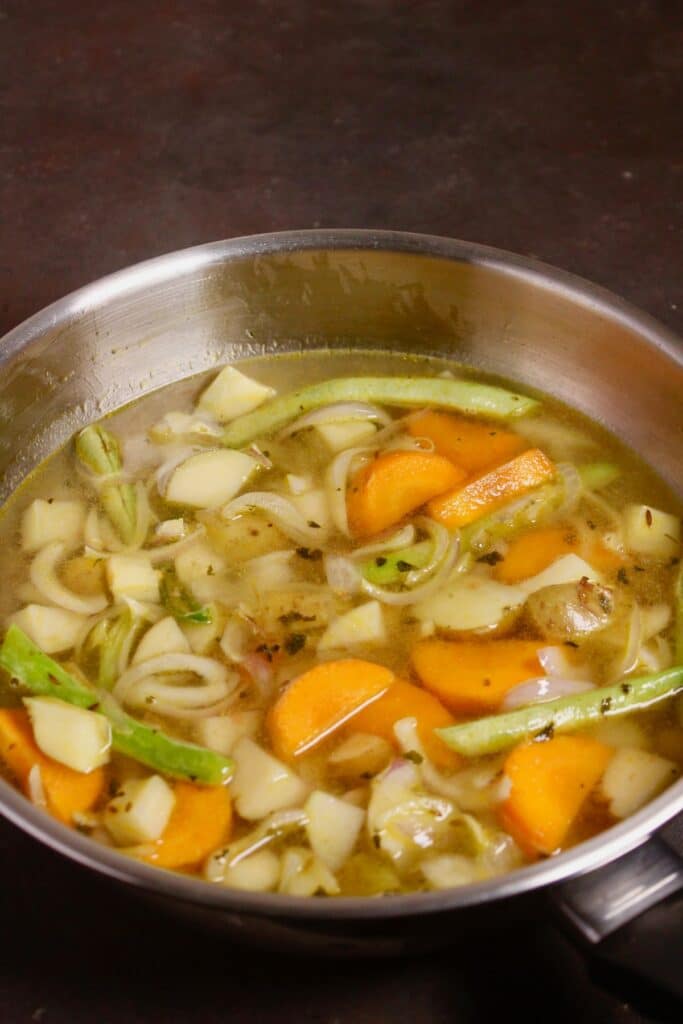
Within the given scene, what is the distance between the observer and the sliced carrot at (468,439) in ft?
7.57

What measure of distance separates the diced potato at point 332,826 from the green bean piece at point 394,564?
452mm

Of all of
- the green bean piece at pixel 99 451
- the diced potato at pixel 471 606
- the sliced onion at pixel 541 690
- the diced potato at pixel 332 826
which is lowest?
the diced potato at pixel 332 826

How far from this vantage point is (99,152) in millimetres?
3346

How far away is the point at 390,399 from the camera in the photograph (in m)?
2.43

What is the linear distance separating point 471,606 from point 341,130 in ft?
6.28

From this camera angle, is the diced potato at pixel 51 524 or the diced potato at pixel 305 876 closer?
the diced potato at pixel 305 876

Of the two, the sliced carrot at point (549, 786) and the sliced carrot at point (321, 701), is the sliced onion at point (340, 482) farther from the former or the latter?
the sliced carrot at point (549, 786)

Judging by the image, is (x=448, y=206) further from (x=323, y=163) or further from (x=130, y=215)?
(x=130, y=215)

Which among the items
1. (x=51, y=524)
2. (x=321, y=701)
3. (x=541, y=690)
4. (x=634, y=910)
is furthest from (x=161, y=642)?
(x=634, y=910)

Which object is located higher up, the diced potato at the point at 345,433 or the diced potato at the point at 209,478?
the diced potato at the point at 345,433

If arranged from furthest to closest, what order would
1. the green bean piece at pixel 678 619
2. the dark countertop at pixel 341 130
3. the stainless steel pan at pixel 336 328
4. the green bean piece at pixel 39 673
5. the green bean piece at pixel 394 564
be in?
the dark countertop at pixel 341 130, the stainless steel pan at pixel 336 328, the green bean piece at pixel 394 564, the green bean piece at pixel 678 619, the green bean piece at pixel 39 673

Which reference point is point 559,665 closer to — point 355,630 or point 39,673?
point 355,630

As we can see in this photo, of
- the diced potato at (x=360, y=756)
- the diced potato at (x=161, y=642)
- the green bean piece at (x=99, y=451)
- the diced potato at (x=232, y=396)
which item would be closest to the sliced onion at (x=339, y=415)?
the diced potato at (x=232, y=396)

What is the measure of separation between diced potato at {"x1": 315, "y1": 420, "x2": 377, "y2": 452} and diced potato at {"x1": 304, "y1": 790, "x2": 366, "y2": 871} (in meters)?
0.83
